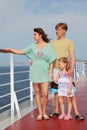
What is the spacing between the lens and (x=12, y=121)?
4410 millimetres

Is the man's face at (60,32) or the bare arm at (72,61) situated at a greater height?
the man's face at (60,32)

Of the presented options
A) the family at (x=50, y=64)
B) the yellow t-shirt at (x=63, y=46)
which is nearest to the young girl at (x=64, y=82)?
the family at (x=50, y=64)

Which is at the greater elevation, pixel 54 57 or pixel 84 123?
pixel 54 57

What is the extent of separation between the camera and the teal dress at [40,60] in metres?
4.41

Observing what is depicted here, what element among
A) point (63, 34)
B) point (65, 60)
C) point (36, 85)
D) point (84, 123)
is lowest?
point (84, 123)

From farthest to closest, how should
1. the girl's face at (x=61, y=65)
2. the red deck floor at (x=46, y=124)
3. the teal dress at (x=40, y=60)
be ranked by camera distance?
the girl's face at (x=61, y=65)
the teal dress at (x=40, y=60)
the red deck floor at (x=46, y=124)

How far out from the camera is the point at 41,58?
4.43m

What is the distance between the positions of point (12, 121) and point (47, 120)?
0.43 m

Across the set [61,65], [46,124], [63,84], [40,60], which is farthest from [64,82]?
[46,124]

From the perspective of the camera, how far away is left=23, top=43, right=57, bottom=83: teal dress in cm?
441

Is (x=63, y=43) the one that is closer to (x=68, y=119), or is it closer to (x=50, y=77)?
(x=50, y=77)

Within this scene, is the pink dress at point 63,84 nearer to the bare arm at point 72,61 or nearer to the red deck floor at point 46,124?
the bare arm at point 72,61

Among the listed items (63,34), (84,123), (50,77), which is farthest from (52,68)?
(84,123)

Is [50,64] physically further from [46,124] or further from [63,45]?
[46,124]
